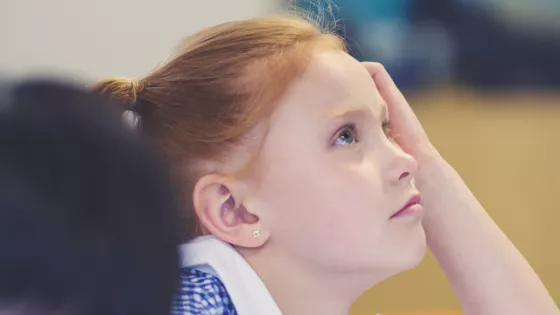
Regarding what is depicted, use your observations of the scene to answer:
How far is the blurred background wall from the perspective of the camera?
1689 mm

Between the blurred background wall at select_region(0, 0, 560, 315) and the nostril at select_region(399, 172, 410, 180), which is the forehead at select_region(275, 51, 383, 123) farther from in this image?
the blurred background wall at select_region(0, 0, 560, 315)

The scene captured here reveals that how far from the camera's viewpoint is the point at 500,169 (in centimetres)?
194

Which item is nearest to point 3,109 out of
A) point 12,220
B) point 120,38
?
point 12,220

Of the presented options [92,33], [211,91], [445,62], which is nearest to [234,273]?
[211,91]

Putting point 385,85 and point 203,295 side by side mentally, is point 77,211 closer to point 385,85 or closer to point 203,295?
point 203,295

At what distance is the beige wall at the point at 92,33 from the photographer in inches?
65.9

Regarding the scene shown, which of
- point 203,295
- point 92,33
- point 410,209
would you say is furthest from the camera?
point 92,33

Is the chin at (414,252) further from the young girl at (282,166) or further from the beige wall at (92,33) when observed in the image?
the beige wall at (92,33)

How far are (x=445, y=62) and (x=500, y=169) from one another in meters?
0.31

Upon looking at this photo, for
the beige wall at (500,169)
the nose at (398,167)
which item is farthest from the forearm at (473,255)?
the beige wall at (500,169)

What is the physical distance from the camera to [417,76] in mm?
1854

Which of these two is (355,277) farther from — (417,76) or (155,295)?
(417,76)

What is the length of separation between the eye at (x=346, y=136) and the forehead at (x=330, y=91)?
0.02m

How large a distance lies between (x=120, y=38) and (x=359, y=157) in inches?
45.4
